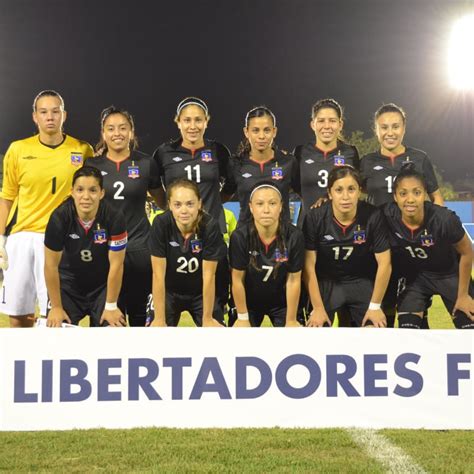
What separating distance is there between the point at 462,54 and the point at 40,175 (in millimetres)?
22314

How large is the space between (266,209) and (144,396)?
118 centimetres

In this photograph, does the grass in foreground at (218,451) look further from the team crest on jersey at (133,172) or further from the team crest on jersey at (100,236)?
the team crest on jersey at (133,172)

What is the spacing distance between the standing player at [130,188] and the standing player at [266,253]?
2.31ft

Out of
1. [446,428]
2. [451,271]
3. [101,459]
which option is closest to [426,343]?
[446,428]

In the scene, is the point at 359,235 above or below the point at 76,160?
below

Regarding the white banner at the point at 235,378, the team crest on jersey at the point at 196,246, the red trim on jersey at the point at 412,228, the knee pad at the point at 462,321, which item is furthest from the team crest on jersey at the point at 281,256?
the knee pad at the point at 462,321

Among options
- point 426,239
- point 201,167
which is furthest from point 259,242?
point 426,239

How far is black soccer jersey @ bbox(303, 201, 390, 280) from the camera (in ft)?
13.1

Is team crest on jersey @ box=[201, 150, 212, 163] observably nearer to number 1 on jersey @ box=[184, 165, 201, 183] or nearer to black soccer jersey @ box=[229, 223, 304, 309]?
number 1 on jersey @ box=[184, 165, 201, 183]

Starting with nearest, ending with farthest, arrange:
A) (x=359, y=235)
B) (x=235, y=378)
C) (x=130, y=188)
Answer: (x=235, y=378) → (x=359, y=235) → (x=130, y=188)

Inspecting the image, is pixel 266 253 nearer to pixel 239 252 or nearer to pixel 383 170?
pixel 239 252

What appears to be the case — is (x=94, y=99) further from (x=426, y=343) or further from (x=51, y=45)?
(x=426, y=343)

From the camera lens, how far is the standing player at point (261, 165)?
432 cm

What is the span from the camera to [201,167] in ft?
14.3
